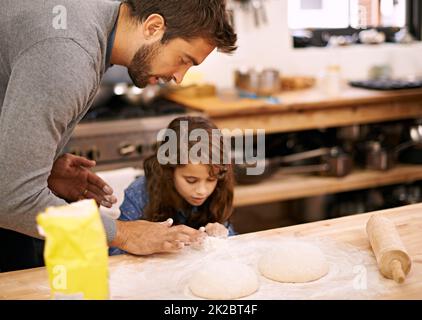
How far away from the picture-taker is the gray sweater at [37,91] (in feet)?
3.51

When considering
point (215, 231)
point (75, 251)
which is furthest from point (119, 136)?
point (75, 251)

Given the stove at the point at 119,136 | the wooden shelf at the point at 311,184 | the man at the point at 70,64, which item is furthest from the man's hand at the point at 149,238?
the wooden shelf at the point at 311,184

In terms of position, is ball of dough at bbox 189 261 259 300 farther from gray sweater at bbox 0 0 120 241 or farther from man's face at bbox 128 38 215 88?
man's face at bbox 128 38 215 88

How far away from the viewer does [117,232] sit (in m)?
1.25

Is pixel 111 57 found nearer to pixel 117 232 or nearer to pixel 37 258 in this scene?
pixel 117 232

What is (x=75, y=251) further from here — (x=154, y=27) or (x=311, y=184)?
(x=311, y=184)

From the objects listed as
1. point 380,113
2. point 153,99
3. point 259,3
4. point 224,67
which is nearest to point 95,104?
point 153,99

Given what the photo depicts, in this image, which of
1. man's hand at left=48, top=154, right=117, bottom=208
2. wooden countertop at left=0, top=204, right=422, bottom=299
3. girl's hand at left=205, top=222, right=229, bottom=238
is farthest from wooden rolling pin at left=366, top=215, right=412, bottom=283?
man's hand at left=48, top=154, right=117, bottom=208

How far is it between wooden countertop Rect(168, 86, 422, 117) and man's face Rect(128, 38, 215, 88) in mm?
1304

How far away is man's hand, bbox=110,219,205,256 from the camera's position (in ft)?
4.15

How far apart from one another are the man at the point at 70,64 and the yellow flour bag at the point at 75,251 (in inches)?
10.8

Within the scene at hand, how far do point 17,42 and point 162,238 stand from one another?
1.63ft

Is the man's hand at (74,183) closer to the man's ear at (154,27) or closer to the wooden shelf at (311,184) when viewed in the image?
the man's ear at (154,27)

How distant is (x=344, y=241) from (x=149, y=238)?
45cm
